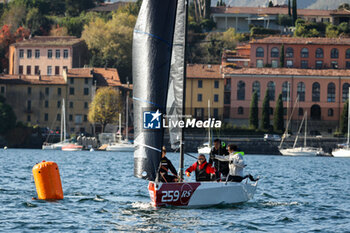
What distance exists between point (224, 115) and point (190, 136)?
11.9 m

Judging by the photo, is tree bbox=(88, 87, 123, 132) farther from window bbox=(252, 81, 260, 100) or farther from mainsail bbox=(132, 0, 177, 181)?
mainsail bbox=(132, 0, 177, 181)

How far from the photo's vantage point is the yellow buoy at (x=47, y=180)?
21750 millimetres

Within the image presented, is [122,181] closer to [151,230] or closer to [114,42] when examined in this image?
[151,230]

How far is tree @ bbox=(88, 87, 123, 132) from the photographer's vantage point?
8769cm

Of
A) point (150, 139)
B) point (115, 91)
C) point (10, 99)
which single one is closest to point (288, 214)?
point (150, 139)

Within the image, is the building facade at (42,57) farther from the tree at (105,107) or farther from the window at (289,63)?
the window at (289,63)

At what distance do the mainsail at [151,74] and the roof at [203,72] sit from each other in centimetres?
7484

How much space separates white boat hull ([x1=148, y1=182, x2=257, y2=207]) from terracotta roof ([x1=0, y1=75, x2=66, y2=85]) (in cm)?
7461

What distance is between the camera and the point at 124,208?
71.8 feet

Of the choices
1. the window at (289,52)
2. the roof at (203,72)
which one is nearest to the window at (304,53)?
the window at (289,52)

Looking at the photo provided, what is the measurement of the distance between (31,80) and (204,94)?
19.9m

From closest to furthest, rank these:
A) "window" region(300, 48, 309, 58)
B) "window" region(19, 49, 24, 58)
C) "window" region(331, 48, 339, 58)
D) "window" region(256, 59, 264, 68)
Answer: "window" region(256, 59, 264, 68)
"window" region(300, 48, 309, 58)
"window" region(331, 48, 339, 58)
"window" region(19, 49, 24, 58)

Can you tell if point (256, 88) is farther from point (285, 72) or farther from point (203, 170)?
point (203, 170)

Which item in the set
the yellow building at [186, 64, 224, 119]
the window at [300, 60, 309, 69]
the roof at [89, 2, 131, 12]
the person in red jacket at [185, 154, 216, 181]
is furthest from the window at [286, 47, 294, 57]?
the person in red jacket at [185, 154, 216, 181]
